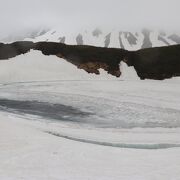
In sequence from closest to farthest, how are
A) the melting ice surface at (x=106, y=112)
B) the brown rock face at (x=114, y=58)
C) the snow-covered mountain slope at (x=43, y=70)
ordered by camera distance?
the melting ice surface at (x=106, y=112) < the snow-covered mountain slope at (x=43, y=70) < the brown rock face at (x=114, y=58)

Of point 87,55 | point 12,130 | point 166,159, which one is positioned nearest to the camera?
A: point 166,159

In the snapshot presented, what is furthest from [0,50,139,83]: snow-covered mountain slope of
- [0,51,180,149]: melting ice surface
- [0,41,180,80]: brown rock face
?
[0,51,180,149]: melting ice surface

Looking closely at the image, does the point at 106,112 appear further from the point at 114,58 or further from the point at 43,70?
the point at 114,58

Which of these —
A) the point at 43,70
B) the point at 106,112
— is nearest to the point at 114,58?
the point at 43,70

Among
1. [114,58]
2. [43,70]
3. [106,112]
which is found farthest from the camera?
[114,58]

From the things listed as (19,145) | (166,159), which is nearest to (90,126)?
(19,145)

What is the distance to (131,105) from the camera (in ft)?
96.8

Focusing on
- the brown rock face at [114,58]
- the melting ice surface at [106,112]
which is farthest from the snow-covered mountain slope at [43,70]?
the melting ice surface at [106,112]

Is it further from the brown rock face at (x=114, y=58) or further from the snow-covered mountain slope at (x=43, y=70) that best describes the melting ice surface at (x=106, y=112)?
the brown rock face at (x=114, y=58)

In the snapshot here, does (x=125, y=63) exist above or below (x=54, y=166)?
above

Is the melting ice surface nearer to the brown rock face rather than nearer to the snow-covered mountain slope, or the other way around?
the snow-covered mountain slope

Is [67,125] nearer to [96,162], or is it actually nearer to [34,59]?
[96,162]

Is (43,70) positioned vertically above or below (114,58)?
below

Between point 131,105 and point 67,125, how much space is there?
8.52m
